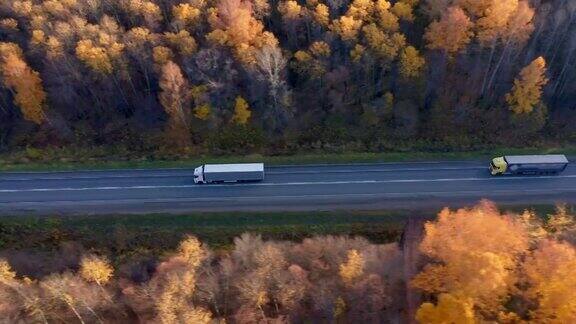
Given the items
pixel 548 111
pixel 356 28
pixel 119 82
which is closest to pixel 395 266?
pixel 356 28

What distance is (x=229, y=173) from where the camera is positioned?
192 ft

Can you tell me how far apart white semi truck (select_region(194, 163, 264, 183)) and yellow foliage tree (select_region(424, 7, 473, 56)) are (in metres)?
27.4

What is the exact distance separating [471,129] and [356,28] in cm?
2091

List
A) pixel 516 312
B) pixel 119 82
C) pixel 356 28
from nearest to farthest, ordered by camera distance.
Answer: pixel 516 312, pixel 356 28, pixel 119 82

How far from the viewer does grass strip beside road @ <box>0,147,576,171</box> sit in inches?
2477

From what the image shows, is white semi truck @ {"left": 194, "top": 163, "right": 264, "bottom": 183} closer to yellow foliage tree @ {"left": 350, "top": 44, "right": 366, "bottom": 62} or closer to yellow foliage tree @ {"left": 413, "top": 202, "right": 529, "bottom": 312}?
yellow foliage tree @ {"left": 350, "top": 44, "right": 366, "bottom": 62}

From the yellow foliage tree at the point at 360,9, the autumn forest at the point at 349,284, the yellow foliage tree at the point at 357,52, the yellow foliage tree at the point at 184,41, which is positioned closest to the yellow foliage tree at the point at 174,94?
the yellow foliage tree at the point at 184,41

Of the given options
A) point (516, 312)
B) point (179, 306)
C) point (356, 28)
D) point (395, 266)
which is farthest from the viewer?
point (356, 28)

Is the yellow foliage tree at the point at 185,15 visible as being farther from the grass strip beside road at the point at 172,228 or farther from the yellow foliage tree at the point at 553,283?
the yellow foliage tree at the point at 553,283

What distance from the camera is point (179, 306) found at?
1542 inches

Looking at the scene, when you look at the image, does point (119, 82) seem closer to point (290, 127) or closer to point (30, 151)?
point (30, 151)

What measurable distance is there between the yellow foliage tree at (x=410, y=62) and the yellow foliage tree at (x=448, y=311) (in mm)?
34111

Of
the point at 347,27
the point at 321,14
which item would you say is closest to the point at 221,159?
the point at 321,14

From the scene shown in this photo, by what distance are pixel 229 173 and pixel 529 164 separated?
1437 inches
